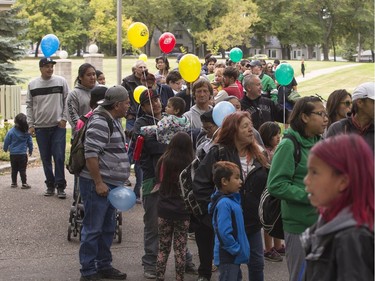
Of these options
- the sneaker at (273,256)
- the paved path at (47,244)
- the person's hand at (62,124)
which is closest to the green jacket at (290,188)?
the paved path at (47,244)

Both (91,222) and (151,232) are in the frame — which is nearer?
(91,222)

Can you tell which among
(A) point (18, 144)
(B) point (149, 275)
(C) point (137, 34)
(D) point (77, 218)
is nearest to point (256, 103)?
(C) point (137, 34)

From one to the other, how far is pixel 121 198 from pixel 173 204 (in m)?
0.49

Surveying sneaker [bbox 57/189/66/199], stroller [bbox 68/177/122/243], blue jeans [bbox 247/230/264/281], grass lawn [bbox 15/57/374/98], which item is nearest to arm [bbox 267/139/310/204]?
blue jeans [bbox 247/230/264/281]

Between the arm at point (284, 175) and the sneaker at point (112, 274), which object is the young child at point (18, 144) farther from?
the arm at point (284, 175)

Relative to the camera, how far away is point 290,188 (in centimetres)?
533

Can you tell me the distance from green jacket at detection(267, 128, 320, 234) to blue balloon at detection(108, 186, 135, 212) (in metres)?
2.06

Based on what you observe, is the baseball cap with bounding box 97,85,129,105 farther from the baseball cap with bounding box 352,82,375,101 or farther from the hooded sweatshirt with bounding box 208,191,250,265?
the baseball cap with bounding box 352,82,375,101

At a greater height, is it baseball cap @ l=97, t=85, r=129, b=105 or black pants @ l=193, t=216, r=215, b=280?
baseball cap @ l=97, t=85, r=129, b=105

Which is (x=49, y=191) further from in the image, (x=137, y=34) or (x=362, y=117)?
(x=362, y=117)

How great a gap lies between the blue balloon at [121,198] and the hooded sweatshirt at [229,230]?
1.21 m

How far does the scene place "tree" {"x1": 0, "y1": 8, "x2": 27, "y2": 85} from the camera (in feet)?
86.9

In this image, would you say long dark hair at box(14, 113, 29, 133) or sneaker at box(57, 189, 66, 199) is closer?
sneaker at box(57, 189, 66, 199)

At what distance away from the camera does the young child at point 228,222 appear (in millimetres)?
5996
